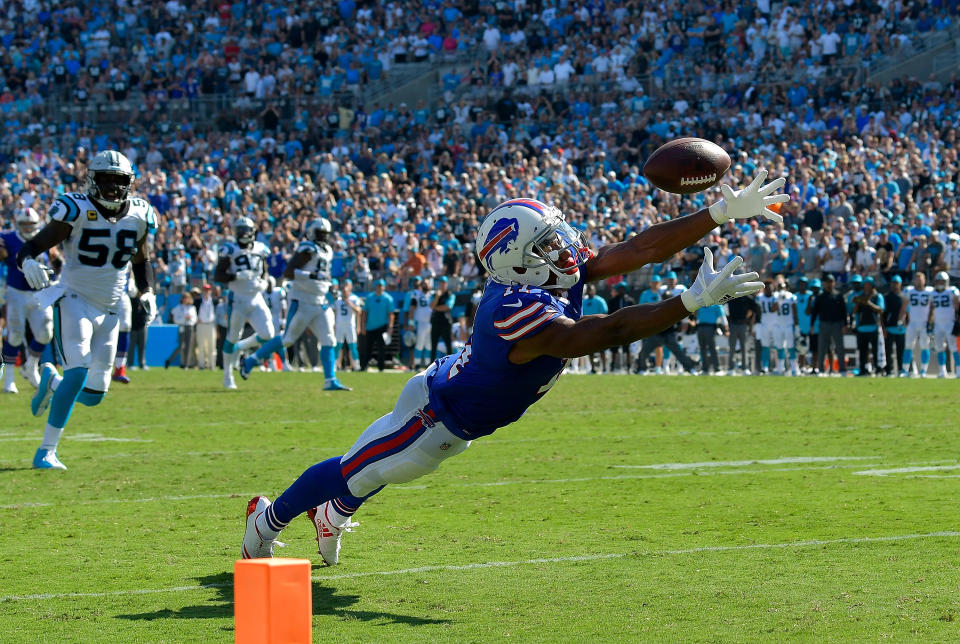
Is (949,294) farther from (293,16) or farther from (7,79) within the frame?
(7,79)

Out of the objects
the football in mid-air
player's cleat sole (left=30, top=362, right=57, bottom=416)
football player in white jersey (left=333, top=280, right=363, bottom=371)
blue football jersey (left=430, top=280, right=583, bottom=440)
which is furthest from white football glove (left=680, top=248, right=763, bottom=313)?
football player in white jersey (left=333, top=280, right=363, bottom=371)

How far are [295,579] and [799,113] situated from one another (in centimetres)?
2357

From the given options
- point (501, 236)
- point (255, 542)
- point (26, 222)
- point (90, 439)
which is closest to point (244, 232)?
point (26, 222)

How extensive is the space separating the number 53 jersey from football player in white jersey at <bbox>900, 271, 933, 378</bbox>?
12.5m

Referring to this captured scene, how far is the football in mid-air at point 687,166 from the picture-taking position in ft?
18.3

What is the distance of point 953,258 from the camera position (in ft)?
61.7

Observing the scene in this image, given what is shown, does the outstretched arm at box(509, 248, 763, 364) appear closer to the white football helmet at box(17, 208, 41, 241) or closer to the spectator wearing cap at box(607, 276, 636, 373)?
the white football helmet at box(17, 208, 41, 241)

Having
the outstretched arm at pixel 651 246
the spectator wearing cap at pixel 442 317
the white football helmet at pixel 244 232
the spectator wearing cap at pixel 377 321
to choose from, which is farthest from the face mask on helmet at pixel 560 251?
the spectator wearing cap at pixel 377 321

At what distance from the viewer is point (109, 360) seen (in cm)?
840

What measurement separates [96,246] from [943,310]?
13002 mm

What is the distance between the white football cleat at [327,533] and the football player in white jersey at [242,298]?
1034cm

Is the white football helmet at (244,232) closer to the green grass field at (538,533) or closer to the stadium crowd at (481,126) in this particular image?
the green grass field at (538,533)

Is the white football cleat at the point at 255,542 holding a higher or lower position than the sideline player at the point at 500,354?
lower

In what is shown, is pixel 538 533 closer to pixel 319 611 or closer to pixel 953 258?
pixel 319 611
